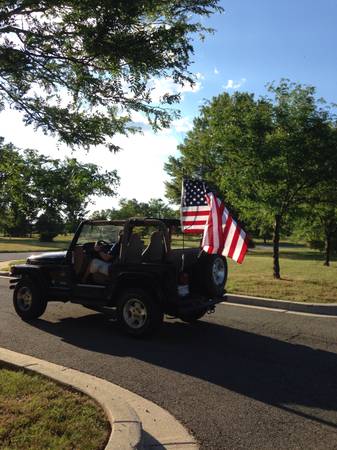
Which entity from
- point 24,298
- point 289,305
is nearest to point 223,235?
point 289,305

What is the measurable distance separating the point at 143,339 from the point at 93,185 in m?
3.56

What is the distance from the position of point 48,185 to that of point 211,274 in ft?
12.7

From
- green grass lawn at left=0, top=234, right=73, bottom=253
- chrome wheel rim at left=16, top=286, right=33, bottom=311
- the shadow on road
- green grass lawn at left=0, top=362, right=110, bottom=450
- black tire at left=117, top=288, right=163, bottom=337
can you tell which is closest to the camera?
green grass lawn at left=0, top=362, right=110, bottom=450

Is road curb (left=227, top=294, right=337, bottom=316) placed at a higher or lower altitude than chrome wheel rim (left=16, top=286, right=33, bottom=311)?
lower

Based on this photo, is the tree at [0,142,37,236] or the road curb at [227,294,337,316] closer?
the tree at [0,142,37,236]

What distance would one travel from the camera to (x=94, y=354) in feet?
Result: 21.4

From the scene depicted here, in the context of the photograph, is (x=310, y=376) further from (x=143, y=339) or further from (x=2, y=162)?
(x=2, y=162)

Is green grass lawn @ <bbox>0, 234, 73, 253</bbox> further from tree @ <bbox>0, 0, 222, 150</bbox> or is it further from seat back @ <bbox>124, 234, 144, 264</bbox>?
tree @ <bbox>0, 0, 222, 150</bbox>

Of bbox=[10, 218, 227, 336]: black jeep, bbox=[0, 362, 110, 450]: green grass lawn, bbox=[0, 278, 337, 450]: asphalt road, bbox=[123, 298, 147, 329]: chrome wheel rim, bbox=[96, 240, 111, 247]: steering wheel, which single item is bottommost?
bbox=[0, 278, 337, 450]: asphalt road

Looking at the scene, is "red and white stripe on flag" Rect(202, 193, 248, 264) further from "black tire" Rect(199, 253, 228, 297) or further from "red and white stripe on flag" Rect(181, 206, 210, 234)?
"black tire" Rect(199, 253, 228, 297)

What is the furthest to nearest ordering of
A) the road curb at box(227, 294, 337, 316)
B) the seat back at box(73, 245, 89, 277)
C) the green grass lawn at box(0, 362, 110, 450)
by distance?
1. the road curb at box(227, 294, 337, 316)
2. the seat back at box(73, 245, 89, 277)
3. the green grass lawn at box(0, 362, 110, 450)

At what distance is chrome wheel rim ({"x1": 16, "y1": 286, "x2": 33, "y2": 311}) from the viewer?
8.77 meters

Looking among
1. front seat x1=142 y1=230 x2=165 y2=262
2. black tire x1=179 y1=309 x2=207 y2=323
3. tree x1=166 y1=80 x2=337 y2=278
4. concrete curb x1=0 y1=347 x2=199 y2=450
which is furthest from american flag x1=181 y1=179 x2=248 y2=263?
tree x1=166 y1=80 x2=337 y2=278

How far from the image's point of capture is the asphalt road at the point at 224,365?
427 centimetres
